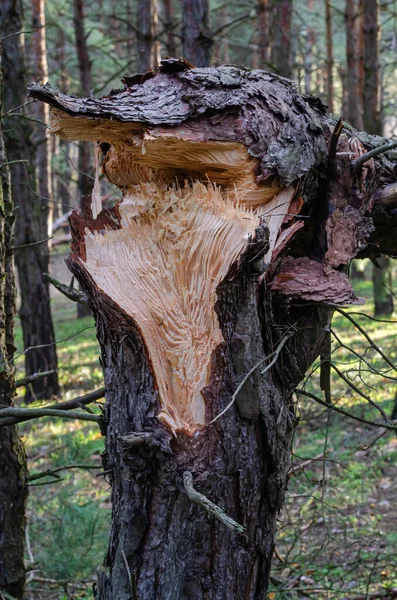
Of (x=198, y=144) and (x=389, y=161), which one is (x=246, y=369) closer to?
(x=198, y=144)

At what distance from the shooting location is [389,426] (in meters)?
2.67

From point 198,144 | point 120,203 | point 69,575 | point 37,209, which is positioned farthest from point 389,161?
point 37,209

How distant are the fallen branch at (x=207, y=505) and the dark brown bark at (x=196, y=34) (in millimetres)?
6320

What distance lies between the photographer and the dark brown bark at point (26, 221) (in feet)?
24.5

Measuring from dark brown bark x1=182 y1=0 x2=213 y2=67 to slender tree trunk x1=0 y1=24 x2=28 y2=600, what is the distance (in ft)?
15.8

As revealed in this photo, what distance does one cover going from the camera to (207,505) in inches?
70.7

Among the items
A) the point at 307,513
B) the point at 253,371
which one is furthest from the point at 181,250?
the point at 307,513

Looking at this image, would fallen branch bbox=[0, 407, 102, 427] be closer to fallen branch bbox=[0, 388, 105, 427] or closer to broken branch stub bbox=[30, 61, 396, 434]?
fallen branch bbox=[0, 388, 105, 427]

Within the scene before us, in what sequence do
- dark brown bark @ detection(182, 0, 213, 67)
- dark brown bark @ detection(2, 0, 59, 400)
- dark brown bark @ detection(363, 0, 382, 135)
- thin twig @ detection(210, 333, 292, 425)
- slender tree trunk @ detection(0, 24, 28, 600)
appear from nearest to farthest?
thin twig @ detection(210, 333, 292, 425), slender tree trunk @ detection(0, 24, 28, 600), dark brown bark @ detection(182, 0, 213, 67), dark brown bark @ detection(2, 0, 59, 400), dark brown bark @ detection(363, 0, 382, 135)

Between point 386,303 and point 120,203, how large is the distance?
34.8ft

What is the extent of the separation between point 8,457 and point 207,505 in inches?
61.8

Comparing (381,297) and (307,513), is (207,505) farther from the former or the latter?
(381,297)

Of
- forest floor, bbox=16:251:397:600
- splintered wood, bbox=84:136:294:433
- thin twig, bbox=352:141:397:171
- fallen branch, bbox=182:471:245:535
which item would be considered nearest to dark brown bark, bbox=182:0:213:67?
forest floor, bbox=16:251:397:600

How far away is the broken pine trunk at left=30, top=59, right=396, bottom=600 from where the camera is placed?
209 centimetres
